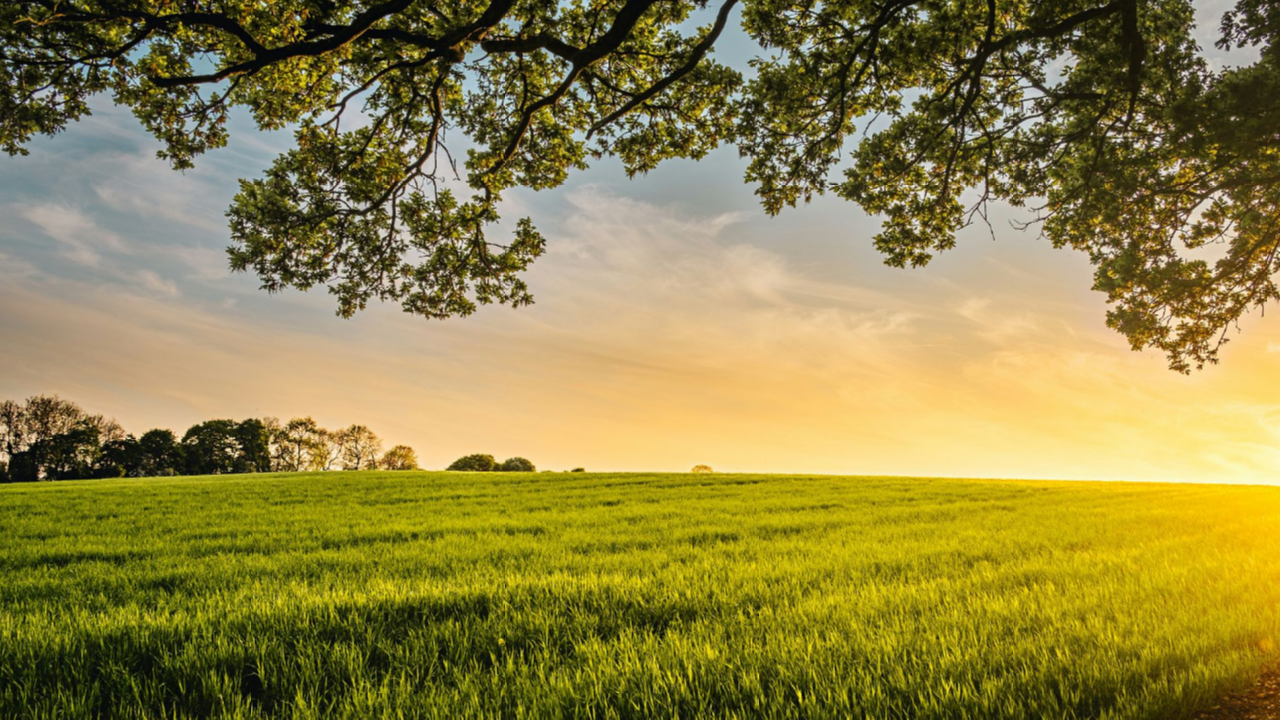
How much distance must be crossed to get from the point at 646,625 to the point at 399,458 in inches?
4193

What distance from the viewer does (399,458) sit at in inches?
3964

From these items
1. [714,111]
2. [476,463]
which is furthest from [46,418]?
[714,111]

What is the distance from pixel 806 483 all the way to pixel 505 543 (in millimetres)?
19757

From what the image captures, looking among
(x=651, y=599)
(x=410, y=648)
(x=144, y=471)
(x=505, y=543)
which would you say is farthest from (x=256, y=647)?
(x=144, y=471)

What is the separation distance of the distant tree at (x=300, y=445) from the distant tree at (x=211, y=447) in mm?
6802

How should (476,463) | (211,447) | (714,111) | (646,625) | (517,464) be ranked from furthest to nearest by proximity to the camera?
(211,447), (476,463), (517,464), (714,111), (646,625)

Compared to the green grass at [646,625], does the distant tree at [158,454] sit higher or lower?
lower

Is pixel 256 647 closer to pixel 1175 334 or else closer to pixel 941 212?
pixel 941 212

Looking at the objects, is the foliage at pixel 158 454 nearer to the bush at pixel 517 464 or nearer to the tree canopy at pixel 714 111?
the bush at pixel 517 464

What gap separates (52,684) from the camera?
374 cm

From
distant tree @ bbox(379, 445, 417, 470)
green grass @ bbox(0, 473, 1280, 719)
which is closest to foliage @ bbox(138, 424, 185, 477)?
distant tree @ bbox(379, 445, 417, 470)

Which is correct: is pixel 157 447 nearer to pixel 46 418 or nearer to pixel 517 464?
pixel 46 418

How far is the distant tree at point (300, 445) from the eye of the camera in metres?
95.5

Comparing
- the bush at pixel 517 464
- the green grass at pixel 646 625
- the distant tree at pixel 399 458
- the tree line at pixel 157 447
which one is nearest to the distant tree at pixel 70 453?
the tree line at pixel 157 447
